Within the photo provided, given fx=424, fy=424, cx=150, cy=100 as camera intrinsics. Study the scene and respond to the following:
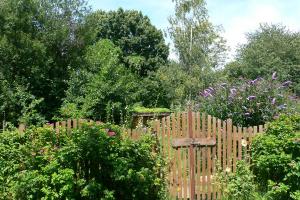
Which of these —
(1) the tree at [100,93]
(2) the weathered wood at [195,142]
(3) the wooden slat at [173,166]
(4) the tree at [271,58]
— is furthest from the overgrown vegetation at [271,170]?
(4) the tree at [271,58]

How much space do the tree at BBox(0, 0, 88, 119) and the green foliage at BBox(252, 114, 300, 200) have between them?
1084cm

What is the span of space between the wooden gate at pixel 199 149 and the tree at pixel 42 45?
9.77m

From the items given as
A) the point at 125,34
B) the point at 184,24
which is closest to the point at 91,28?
the point at 184,24

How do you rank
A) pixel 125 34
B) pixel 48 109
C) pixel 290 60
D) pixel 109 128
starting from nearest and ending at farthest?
pixel 109 128, pixel 48 109, pixel 290 60, pixel 125 34

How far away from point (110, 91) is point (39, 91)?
350cm

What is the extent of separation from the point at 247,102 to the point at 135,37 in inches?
1224

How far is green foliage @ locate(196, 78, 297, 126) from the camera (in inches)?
405

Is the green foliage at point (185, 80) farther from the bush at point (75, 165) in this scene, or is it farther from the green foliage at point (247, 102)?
the bush at point (75, 165)

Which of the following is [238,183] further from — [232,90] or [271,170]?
[232,90]

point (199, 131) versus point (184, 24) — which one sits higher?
point (184, 24)

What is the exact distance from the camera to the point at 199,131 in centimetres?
794

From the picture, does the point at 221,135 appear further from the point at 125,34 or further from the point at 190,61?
→ the point at 125,34

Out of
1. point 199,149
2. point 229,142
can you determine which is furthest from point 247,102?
point 199,149

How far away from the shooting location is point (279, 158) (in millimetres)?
7195
